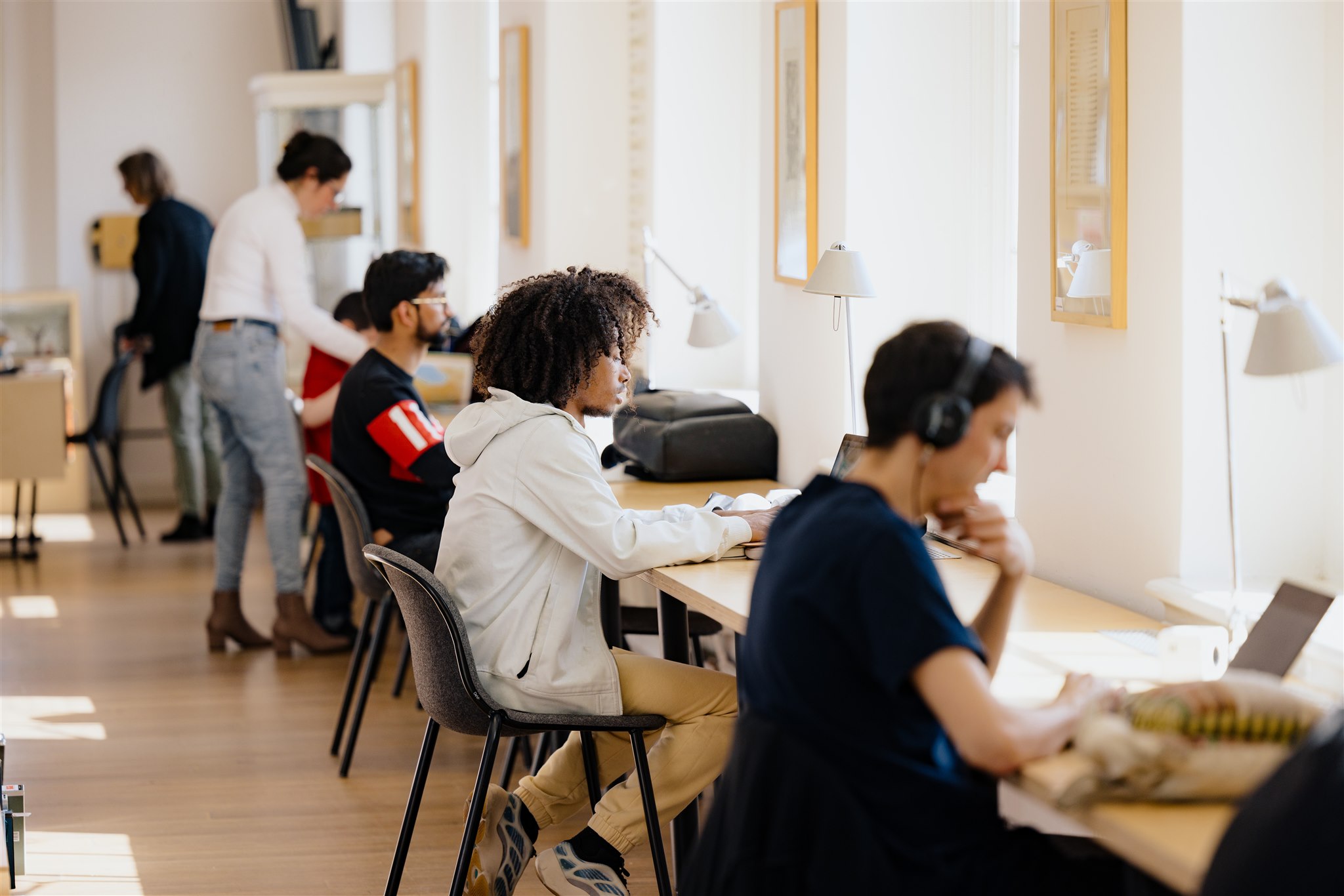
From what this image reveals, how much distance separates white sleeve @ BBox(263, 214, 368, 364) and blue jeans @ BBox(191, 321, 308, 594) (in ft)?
0.61

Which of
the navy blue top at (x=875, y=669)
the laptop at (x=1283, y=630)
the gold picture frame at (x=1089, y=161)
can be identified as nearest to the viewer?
the navy blue top at (x=875, y=669)

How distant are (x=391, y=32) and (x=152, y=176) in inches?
70.9

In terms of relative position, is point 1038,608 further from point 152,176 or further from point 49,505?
point 49,505

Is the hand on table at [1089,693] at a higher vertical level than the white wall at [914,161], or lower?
lower

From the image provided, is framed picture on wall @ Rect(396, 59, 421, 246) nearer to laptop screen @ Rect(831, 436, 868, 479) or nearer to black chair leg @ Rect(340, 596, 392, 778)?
black chair leg @ Rect(340, 596, 392, 778)

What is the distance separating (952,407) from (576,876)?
47.2 inches

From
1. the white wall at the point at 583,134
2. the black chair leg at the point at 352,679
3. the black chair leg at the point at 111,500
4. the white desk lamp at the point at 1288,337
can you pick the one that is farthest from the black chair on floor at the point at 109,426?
the white desk lamp at the point at 1288,337

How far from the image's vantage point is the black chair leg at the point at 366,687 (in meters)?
3.71

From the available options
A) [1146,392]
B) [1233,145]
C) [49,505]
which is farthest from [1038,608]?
[49,505]

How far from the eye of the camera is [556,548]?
258 centimetres

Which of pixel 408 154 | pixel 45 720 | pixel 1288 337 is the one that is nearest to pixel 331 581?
pixel 45 720

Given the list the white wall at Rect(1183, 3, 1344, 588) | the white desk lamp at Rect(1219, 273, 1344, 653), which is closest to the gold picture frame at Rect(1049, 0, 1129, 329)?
the white wall at Rect(1183, 3, 1344, 588)

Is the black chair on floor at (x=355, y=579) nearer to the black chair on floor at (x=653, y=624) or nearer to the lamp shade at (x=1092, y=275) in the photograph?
the black chair on floor at (x=653, y=624)

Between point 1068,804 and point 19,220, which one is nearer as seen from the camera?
point 1068,804
